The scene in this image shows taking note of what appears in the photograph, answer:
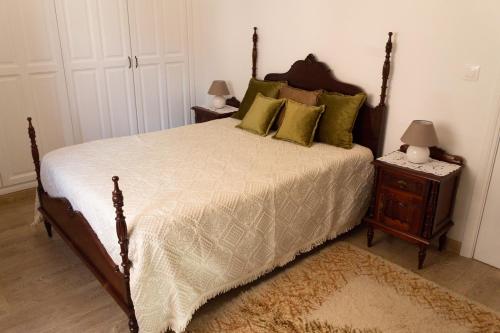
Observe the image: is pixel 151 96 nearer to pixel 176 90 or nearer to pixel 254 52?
pixel 176 90

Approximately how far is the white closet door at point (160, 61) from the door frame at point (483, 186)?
3.09 m

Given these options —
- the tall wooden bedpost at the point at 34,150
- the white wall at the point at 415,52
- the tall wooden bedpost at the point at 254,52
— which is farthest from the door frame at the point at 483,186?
the tall wooden bedpost at the point at 34,150

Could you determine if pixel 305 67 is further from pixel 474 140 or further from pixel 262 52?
pixel 474 140

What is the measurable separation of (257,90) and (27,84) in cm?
199

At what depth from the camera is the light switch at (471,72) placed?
2.48m

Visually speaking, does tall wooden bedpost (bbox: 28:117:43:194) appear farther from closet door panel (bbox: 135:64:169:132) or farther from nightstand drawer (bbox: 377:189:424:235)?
nightstand drawer (bbox: 377:189:424:235)

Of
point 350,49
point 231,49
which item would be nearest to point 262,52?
point 231,49

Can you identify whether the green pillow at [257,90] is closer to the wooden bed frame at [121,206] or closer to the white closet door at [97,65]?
the wooden bed frame at [121,206]

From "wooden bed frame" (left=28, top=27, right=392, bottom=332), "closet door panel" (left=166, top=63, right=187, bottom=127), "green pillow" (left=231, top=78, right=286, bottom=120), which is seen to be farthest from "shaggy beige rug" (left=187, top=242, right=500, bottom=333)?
"closet door panel" (left=166, top=63, right=187, bottom=127)

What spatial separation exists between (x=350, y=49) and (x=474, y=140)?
3.67 feet

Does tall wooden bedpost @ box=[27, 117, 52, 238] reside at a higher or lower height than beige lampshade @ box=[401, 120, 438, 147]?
lower

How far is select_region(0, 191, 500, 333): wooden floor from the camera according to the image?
2.18 metres

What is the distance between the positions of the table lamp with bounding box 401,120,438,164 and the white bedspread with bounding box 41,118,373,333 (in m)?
0.41

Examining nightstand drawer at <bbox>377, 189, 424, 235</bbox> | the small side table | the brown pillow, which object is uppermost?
the brown pillow
